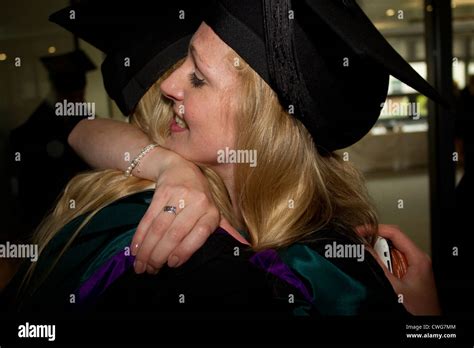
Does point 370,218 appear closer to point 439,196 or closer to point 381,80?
point 381,80

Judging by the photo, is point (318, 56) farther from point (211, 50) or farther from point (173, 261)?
point (173, 261)

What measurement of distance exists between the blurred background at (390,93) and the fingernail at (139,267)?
62.0 inches

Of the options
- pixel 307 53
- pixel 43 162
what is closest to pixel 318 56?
pixel 307 53

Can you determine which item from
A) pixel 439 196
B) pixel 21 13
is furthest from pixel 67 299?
pixel 439 196

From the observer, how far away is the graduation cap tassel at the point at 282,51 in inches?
32.6

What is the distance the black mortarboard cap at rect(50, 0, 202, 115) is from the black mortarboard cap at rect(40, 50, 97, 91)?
0.99m

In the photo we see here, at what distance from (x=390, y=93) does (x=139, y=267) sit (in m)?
2.19

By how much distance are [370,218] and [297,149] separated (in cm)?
22

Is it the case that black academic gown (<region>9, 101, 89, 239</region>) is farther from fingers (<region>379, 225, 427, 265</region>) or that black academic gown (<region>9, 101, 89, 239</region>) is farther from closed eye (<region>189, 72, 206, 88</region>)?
fingers (<region>379, 225, 427, 265</region>)

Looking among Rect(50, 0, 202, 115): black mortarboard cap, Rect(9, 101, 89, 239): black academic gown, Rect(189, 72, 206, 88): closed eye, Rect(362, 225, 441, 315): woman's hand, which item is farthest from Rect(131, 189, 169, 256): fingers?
Rect(9, 101, 89, 239): black academic gown

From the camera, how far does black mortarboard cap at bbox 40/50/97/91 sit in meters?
2.16

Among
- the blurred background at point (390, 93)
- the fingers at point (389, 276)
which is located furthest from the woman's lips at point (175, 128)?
the blurred background at point (390, 93)

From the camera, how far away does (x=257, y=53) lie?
2.92 ft

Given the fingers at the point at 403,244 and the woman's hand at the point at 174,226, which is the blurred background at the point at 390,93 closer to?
the fingers at the point at 403,244
